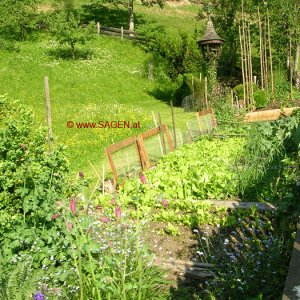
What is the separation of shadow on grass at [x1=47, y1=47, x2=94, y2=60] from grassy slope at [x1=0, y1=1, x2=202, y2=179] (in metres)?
0.39

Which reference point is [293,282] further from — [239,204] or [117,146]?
[117,146]

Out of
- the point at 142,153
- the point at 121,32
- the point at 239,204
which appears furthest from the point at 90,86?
the point at 239,204

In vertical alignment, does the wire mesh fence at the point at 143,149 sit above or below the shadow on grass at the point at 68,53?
below

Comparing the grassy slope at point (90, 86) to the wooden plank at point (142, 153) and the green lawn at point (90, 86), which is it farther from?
the wooden plank at point (142, 153)

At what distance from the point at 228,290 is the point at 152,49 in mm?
26283

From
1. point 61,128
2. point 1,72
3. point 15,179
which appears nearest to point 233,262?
point 15,179

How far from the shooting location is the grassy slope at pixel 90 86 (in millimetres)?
15359

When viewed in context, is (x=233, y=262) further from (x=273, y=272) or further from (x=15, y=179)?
(x=15, y=179)

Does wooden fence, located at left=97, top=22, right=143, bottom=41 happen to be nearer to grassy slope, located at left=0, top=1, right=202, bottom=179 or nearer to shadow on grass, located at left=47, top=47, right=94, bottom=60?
grassy slope, located at left=0, top=1, right=202, bottom=179

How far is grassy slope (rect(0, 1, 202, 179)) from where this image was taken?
50.4 feet

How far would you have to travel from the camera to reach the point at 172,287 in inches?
159

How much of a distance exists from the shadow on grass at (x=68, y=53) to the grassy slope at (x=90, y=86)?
389 mm

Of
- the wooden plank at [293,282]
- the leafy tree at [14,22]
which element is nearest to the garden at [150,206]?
the wooden plank at [293,282]

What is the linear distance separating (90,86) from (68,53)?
5541mm
